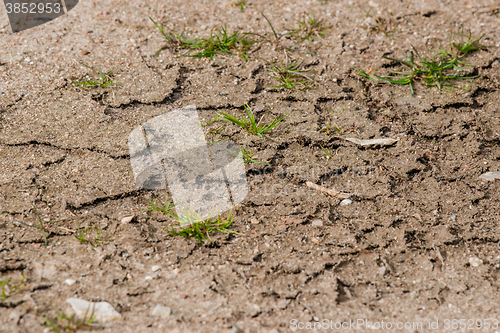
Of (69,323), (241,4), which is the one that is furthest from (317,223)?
(241,4)

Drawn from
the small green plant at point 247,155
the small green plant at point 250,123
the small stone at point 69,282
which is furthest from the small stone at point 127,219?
the small green plant at point 250,123

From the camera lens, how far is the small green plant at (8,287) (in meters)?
1.46

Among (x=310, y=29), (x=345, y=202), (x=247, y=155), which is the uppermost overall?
(x=310, y=29)

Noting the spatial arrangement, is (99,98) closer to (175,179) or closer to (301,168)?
(175,179)

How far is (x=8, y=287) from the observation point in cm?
150

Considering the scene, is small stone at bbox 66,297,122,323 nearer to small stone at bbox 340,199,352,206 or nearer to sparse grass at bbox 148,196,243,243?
sparse grass at bbox 148,196,243,243

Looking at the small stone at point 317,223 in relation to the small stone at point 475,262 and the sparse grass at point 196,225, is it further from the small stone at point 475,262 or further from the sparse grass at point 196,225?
the small stone at point 475,262

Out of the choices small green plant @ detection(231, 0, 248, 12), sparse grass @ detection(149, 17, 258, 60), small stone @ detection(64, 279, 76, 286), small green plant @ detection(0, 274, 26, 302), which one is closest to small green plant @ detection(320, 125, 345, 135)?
sparse grass @ detection(149, 17, 258, 60)

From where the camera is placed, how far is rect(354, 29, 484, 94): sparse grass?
2.36 metres

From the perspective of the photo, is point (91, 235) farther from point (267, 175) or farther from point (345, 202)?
point (345, 202)

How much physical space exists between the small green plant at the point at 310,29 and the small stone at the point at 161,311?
200 centimetres

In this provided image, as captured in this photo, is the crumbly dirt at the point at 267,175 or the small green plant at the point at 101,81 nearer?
the crumbly dirt at the point at 267,175

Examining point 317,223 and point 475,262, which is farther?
point 317,223

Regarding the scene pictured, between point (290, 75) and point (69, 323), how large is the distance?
6.01 ft
